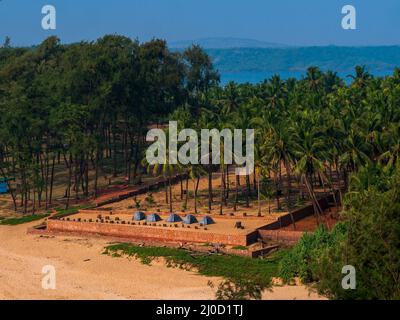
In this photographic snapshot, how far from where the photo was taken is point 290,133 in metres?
65.2

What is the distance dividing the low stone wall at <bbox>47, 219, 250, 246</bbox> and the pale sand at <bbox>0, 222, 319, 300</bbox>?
5.73ft

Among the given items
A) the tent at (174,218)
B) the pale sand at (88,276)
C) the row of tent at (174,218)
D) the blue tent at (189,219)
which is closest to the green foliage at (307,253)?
the pale sand at (88,276)

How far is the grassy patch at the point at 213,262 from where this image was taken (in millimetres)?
53531

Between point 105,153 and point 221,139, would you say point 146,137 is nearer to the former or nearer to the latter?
point 105,153

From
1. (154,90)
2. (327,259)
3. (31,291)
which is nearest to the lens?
(327,259)

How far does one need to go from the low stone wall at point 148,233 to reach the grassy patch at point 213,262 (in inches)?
121

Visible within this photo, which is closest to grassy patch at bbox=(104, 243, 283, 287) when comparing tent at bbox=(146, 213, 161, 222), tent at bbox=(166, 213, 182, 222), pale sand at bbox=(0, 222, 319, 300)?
pale sand at bbox=(0, 222, 319, 300)

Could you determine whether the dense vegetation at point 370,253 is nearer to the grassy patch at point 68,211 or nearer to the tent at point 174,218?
the tent at point 174,218

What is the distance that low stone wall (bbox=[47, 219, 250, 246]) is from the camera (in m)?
61.7

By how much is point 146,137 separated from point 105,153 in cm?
887

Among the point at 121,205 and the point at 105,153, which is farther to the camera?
the point at 105,153

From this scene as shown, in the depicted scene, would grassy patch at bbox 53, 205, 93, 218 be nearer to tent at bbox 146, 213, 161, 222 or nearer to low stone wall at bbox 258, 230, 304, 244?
tent at bbox 146, 213, 161, 222

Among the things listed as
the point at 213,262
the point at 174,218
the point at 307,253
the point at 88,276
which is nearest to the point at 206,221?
the point at 174,218
